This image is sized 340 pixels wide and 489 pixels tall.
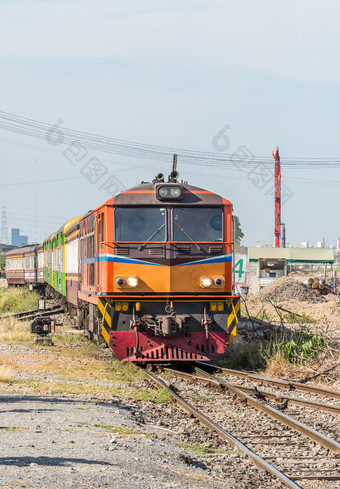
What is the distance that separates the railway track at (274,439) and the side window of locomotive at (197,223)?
347 cm

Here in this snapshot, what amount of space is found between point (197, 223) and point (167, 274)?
1169mm

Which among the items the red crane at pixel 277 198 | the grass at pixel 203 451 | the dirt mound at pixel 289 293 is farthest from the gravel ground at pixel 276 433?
the red crane at pixel 277 198

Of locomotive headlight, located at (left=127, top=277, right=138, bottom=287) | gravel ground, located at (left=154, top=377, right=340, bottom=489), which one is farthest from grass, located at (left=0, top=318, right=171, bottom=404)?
locomotive headlight, located at (left=127, top=277, right=138, bottom=287)

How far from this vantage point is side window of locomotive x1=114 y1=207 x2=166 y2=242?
1453 cm

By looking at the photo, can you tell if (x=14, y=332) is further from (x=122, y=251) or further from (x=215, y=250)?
(x=215, y=250)

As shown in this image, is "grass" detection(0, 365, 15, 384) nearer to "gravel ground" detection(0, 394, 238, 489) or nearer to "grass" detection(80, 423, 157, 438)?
"gravel ground" detection(0, 394, 238, 489)

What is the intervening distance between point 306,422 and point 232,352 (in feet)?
26.7

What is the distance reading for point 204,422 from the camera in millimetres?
9883

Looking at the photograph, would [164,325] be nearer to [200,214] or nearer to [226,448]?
[200,214]

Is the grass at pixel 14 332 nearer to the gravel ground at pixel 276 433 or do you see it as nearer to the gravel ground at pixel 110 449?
the gravel ground at pixel 276 433

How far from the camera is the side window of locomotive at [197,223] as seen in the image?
14688 millimetres

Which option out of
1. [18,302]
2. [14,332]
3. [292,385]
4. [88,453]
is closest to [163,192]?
[292,385]

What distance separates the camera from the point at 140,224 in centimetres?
1462

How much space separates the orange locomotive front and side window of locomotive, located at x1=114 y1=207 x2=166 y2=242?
0.02 m
